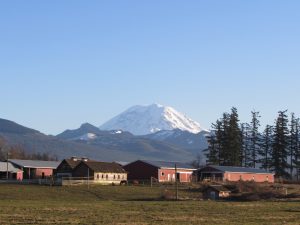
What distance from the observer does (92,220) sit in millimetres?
44719

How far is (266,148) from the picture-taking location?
482 ft

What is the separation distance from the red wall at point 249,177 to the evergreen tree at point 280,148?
552cm

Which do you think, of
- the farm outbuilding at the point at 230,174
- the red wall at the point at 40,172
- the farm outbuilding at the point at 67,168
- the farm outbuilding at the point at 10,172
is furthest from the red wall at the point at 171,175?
the farm outbuilding at the point at 10,172

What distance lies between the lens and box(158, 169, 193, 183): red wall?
12088cm

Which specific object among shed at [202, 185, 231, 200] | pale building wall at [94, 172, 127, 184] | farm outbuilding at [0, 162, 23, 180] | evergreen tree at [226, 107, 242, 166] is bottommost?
shed at [202, 185, 231, 200]

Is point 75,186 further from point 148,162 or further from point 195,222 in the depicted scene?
point 195,222

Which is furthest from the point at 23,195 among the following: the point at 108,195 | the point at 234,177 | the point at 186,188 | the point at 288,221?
the point at 234,177

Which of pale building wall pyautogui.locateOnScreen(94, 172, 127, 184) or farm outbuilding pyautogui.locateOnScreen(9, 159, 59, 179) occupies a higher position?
farm outbuilding pyautogui.locateOnScreen(9, 159, 59, 179)

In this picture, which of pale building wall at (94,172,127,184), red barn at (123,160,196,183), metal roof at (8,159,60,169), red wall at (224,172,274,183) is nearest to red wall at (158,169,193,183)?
red barn at (123,160,196,183)

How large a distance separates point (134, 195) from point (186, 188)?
14918mm

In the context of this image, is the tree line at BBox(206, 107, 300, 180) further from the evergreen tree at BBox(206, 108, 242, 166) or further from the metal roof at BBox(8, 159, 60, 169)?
the metal roof at BBox(8, 159, 60, 169)

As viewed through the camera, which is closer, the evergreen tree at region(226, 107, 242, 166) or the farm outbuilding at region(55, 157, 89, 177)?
the farm outbuilding at region(55, 157, 89, 177)

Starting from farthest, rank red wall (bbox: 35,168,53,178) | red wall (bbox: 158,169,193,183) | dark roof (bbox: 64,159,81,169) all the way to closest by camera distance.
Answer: red wall (bbox: 35,168,53,178) < red wall (bbox: 158,169,193,183) < dark roof (bbox: 64,159,81,169)

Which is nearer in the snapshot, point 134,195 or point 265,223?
point 265,223
